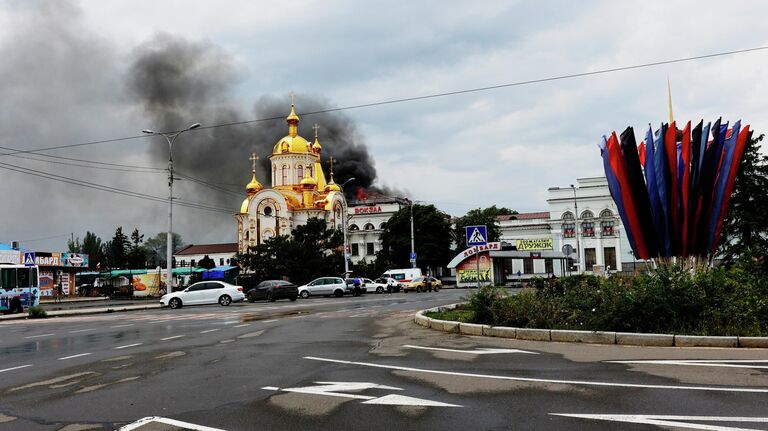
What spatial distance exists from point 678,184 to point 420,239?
5595cm

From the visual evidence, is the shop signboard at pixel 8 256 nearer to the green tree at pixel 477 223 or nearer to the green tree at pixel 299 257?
the green tree at pixel 299 257

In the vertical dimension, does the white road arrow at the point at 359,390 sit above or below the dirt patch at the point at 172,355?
above

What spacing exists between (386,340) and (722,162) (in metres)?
14.5

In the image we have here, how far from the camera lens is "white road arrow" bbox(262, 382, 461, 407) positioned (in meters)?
6.20

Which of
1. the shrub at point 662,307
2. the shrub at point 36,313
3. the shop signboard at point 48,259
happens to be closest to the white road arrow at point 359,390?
the shrub at point 662,307

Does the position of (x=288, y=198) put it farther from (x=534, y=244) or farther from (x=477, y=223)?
(x=534, y=244)

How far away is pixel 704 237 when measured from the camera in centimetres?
2016

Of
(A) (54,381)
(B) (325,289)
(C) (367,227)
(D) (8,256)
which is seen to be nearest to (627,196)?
(A) (54,381)

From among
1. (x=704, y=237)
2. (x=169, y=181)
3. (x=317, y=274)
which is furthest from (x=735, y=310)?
(x=317, y=274)

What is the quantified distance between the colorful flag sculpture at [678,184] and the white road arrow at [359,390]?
1660 cm

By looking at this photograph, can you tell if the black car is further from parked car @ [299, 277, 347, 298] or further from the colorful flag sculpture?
the colorful flag sculpture

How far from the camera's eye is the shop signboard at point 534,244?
74.2m

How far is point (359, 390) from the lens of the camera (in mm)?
6965

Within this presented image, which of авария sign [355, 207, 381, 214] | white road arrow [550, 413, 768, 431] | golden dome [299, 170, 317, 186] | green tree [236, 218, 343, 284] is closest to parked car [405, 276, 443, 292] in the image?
green tree [236, 218, 343, 284]
